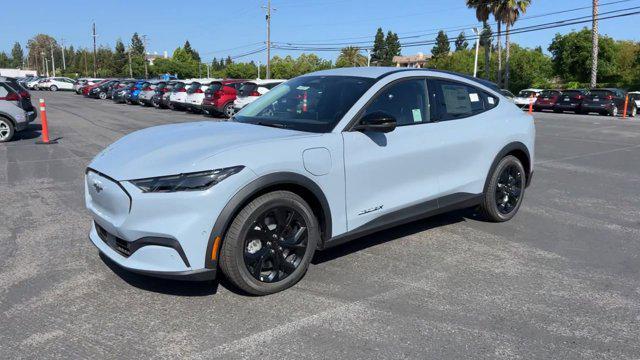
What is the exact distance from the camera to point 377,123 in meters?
4.04

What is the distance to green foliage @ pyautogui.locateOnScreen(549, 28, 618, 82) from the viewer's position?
43.2 meters

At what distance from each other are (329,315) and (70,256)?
252 cm

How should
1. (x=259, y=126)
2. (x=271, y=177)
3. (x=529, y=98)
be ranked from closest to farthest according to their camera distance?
(x=271, y=177)
(x=259, y=126)
(x=529, y=98)

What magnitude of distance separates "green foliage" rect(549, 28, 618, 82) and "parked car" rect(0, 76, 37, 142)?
43265 mm

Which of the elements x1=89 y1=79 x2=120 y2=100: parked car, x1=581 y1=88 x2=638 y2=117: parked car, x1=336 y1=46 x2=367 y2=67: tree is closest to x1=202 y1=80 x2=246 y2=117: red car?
x1=581 y1=88 x2=638 y2=117: parked car

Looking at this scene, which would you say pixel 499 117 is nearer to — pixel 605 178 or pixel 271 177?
pixel 271 177

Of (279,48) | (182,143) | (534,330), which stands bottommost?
(534,330)

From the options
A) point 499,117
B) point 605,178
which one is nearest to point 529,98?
point 605,178

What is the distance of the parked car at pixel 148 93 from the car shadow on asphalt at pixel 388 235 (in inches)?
947

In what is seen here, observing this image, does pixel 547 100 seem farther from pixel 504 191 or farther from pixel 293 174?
pixel 293 174

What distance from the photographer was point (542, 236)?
17.5 feet

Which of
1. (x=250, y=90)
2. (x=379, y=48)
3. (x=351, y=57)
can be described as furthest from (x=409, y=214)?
(x=379, y=48)

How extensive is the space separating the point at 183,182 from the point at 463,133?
2.93 meters

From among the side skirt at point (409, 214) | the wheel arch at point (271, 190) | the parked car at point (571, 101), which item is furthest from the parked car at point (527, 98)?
the wheel arch at point (271, 190)
